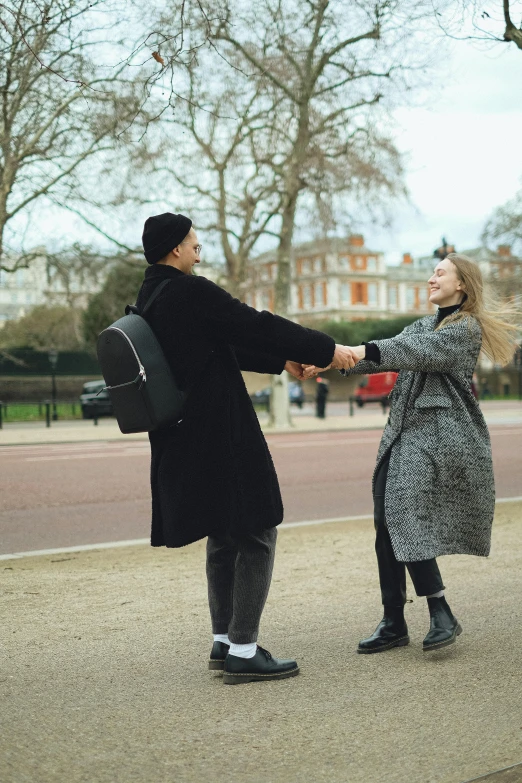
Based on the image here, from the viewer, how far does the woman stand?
4.25m

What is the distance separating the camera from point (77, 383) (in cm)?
4269

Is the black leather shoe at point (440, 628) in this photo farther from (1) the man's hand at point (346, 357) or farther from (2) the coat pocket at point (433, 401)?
(1) the man's hand at point (346, 357)

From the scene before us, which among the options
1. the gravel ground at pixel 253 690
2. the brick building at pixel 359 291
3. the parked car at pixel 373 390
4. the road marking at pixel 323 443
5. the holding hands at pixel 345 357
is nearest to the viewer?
the gravel ground at pixel 253 690

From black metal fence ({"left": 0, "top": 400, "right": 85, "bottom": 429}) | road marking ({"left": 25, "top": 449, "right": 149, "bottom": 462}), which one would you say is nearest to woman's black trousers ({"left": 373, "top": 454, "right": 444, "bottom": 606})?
road marking ({"left": 25, "top": 449, "right": 149, "bottom": 462})

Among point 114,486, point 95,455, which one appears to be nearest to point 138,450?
point 95,455

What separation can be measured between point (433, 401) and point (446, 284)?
1.78ft

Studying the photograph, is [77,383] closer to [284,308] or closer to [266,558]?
[284,308]

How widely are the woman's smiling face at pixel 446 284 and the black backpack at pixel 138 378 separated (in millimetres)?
1354

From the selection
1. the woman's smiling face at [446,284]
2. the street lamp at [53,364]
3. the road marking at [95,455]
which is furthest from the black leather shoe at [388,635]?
the street lamp at [53,364]

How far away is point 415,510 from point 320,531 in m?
3.92

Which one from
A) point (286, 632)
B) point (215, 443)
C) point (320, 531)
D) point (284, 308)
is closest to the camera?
point (215, 443)

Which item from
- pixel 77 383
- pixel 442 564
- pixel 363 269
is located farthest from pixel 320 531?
pixel 363 269

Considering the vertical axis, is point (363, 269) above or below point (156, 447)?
above

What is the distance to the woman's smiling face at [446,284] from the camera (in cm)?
448
